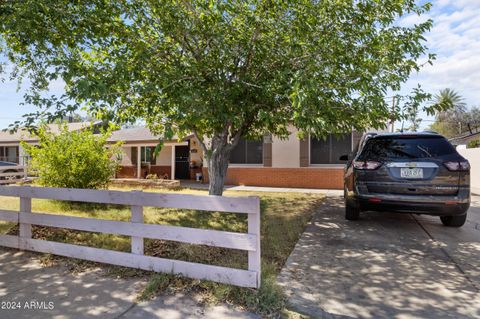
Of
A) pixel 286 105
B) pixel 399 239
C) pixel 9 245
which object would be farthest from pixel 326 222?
pixel 9 245

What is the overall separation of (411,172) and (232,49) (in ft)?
12.9

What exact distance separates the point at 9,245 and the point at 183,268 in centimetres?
308

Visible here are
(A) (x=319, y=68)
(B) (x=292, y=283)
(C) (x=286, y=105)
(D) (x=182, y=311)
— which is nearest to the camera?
(D) (x=182, y=311)

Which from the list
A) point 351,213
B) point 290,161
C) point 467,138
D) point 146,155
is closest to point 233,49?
point 351,213

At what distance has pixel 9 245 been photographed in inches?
180

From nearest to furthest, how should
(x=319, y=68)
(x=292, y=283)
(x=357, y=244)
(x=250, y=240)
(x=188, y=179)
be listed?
(x=250, y=240)
(x=292, y=283)
(x=357, y=244)
(x=319, y=68)
(x=188, y=179)

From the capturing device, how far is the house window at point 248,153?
46.6 feet

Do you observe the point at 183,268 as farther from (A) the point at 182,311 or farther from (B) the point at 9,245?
(B) the point at 9,245

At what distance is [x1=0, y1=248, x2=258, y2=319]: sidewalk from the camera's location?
2.85 meters

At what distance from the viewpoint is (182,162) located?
17.9m

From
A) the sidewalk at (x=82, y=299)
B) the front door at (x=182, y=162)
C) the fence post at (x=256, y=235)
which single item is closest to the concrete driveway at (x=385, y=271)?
the fence post at (x=256, y=235)

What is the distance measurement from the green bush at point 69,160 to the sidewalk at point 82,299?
4.66 metres

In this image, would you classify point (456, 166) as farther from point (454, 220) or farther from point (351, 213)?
point (351, 213)

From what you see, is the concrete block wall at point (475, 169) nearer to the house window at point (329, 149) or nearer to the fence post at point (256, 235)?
the house window at point (329, 149)
